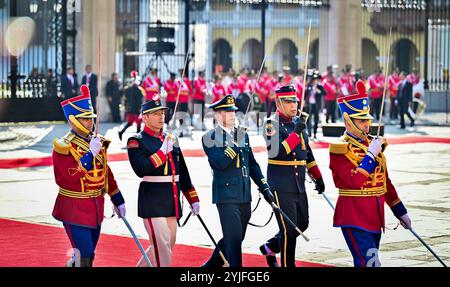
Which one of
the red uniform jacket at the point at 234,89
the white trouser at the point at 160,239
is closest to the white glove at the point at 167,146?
the white trouser at the point at 160,239

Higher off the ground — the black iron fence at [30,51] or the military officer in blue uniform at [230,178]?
the black iron fence at [30,51]

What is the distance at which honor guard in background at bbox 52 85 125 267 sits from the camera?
9.77 m

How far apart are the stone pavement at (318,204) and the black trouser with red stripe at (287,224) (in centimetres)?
70

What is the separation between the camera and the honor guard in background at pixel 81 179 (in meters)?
9.77

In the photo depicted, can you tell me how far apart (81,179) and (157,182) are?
0.67m

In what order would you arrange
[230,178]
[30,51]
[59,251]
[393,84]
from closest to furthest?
[230,178] → [59,251] → [30,51] → [393,84]

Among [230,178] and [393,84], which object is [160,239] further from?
[393,84]

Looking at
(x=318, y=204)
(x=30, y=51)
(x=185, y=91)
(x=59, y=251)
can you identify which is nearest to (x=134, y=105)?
(x=185, y=91)

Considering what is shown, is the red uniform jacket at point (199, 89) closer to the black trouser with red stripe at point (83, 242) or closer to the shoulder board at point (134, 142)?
the shoulder board at point (134, 142)

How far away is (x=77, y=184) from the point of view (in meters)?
9.87

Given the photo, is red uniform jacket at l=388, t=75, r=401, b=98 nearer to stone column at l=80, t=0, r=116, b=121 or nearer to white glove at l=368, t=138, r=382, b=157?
stone column at l=80, t=0, r=116, b=121

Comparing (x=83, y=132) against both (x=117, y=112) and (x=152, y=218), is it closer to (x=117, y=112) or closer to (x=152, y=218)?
(x=152, y=218)

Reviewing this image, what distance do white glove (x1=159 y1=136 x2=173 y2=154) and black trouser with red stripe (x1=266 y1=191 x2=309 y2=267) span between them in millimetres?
1467

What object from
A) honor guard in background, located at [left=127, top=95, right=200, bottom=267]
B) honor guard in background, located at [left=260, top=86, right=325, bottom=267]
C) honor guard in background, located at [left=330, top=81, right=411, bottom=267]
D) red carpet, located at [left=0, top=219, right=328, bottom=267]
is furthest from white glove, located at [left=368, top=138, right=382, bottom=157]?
red carpet, located at [left=0, top=219, right=328, bottom=267]
